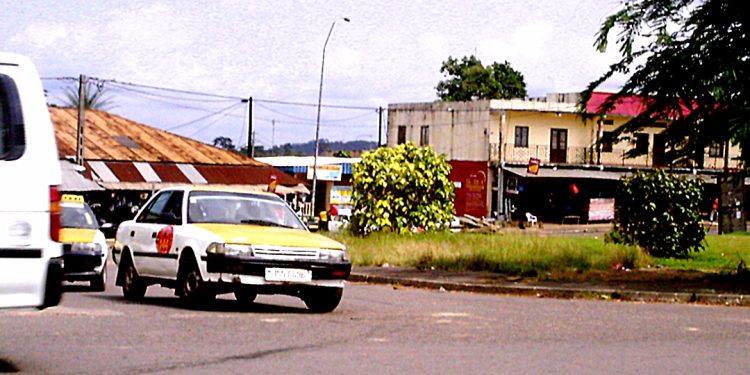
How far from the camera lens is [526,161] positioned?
215 feet

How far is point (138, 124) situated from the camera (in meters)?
57.8

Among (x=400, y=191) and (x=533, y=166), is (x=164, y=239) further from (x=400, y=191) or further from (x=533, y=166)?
(x=533, y=166)

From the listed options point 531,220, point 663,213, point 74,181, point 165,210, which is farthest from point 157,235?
point 531,220

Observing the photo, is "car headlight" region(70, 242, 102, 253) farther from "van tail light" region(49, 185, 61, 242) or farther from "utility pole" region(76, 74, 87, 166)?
"utility pole" region(76, 74, 87, 166)

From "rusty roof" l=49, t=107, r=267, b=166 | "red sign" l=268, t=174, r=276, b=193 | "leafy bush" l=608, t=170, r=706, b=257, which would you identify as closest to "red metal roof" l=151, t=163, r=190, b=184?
"rusty roof" l=49, t=107, r=267, b=166

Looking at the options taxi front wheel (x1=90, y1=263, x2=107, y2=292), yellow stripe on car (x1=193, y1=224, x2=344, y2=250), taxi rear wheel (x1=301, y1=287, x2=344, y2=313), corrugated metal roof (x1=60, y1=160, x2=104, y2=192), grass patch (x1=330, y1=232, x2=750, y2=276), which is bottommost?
taxi front wheel (x1=90, y1=263, x2=107, y2=292)

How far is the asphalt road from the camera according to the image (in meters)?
9.34

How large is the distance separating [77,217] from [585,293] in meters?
8.17

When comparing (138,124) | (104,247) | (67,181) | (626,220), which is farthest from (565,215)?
(104,247)

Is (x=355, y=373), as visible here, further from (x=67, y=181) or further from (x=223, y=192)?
(x=67, y=181)

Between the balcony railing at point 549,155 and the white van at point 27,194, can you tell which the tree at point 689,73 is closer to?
the white van at point 27,194

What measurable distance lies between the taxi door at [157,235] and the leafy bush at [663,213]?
14905 mm

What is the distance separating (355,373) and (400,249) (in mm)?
16757

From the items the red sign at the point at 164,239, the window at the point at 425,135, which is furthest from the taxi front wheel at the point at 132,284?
the window at the point at 425,135
